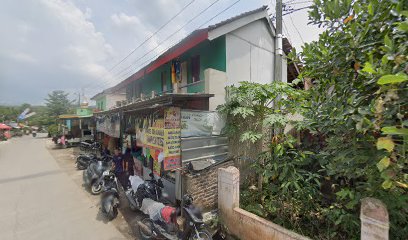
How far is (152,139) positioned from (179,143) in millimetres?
1025

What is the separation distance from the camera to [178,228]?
4.20 metres

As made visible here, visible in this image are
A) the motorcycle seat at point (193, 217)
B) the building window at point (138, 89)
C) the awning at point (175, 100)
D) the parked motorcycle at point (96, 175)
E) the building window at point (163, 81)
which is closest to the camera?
the motorcycle seat at point (193, 217)

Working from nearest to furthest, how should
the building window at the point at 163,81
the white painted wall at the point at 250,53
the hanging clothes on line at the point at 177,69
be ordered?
the white painted wall at the point at 250,53 < the hanging clothes on line at the point at 177,69 < the building window at the point at 163,81

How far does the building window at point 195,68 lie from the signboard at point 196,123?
310 centimetres

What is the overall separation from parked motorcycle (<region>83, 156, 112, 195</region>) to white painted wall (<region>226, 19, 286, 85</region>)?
557cm

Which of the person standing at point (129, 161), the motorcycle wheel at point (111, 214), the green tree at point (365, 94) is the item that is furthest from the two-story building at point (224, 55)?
the motorcycle wheel at point (111, 214)

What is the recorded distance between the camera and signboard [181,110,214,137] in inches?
200

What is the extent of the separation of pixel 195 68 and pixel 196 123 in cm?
372

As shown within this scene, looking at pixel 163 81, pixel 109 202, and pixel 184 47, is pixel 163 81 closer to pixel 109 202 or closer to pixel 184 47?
pixel 184 47

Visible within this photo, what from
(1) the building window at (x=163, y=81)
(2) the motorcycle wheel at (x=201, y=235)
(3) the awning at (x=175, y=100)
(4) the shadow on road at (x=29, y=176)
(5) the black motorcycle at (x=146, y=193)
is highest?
(1) the building window at (x=163, y=81)

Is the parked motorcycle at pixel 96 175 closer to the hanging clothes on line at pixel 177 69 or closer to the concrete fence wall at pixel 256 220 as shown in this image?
the hanging clothes on line at pixel 177 69

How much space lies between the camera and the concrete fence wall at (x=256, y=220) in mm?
2402

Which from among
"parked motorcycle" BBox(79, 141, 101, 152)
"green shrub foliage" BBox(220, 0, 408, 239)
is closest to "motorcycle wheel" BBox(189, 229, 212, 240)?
"green shrub foliage" BBox(220, 0, 408, 239)

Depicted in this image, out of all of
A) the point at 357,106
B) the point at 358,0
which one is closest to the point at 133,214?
the point at 357,106
